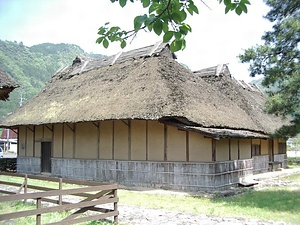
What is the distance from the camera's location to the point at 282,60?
13141 mm

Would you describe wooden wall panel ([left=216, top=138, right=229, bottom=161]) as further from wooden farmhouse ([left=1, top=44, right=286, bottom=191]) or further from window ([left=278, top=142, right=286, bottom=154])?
window ([left=278, top=142, right=286, bottom=154])

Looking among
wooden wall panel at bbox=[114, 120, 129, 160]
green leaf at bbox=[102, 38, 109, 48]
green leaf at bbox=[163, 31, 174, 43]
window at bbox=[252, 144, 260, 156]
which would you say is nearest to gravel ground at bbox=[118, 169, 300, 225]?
green leaf at bbox=[102, 38, 109, 48]

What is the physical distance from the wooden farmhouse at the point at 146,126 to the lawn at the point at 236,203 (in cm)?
138

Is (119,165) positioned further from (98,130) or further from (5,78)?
(5,78)

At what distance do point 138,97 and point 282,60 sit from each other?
641cm

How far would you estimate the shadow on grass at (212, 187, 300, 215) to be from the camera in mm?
10795

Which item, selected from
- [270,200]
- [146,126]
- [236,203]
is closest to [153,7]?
[236,203]

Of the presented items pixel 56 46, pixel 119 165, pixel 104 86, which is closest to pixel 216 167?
pixel 119 165

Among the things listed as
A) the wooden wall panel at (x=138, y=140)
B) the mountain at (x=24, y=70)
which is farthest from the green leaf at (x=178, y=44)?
the mountain at (x=24, y=70)

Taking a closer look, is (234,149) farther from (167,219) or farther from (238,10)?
(238,10)

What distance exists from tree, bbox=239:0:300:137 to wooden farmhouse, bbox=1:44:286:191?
2.25 m

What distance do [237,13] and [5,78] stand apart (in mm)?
9129

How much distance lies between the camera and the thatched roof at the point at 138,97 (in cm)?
1461

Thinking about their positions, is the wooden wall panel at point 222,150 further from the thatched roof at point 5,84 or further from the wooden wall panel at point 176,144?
the thatched roof at point 5,84
